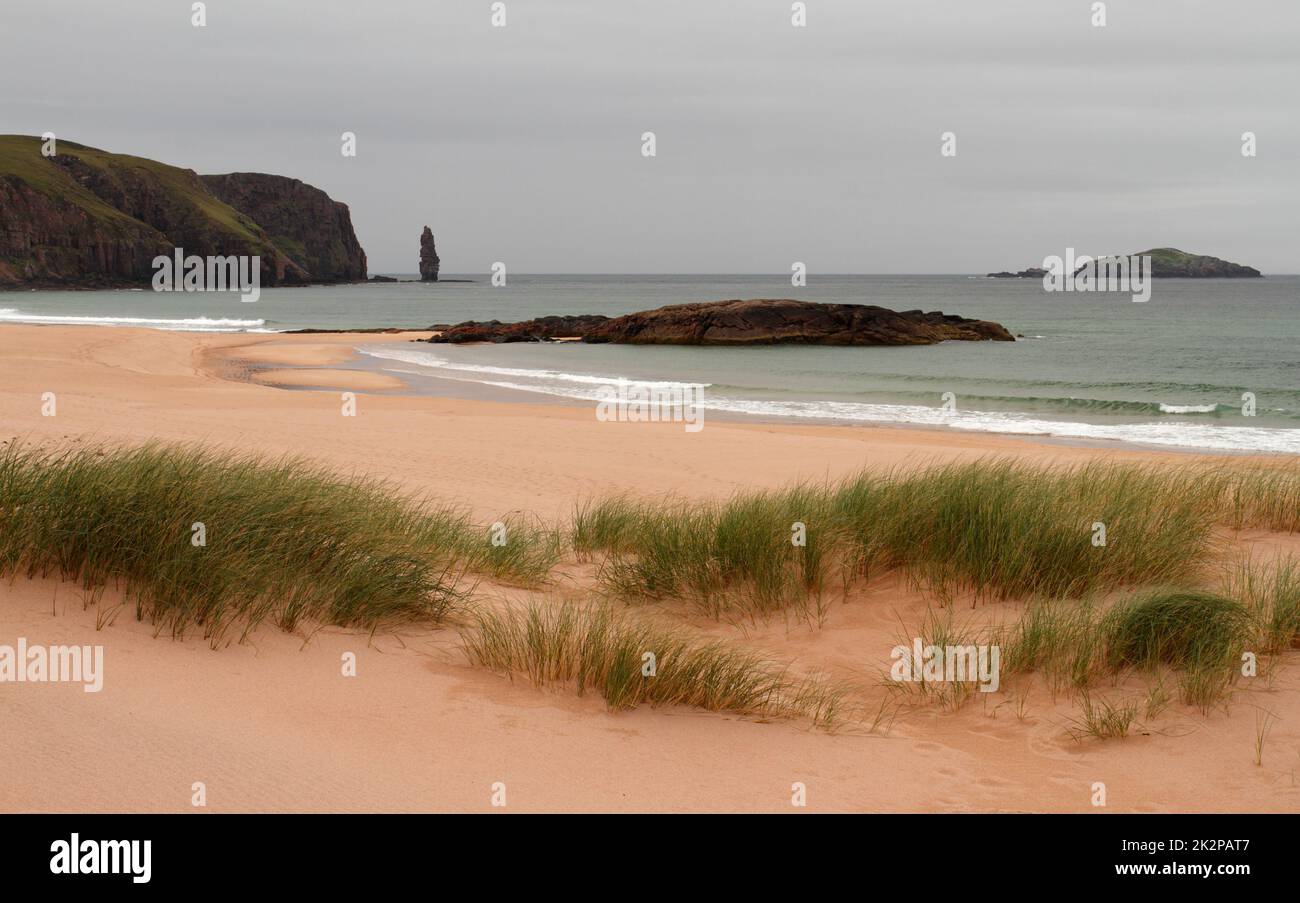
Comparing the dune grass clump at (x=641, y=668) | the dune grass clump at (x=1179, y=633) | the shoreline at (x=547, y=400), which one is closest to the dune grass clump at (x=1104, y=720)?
the dune grass clump at (x=1179, y=633)

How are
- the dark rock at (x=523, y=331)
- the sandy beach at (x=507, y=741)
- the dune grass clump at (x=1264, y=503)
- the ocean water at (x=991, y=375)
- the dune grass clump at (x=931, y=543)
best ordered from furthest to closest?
the dark rock at (x=523, y=331) < the ocean water at (x=991, y=375) < the dune grass clump at (x=1264, y=503) < the dune grass clump at (x=931, y=543) < the sandy beach at (x=507, y=741)

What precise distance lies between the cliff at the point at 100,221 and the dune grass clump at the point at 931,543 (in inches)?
5969

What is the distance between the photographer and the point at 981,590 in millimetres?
7039

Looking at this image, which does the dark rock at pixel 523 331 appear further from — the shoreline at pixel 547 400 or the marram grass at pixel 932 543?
the marram grass at pixel 932 543

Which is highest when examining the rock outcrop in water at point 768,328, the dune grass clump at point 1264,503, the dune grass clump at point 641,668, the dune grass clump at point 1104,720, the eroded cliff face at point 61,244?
the eroded cliff face at point 61,244

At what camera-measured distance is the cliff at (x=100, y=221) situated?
452 ft

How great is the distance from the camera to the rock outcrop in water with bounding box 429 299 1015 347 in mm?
51625

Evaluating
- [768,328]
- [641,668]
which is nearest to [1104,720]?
[641,668]

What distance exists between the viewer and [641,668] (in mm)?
5141

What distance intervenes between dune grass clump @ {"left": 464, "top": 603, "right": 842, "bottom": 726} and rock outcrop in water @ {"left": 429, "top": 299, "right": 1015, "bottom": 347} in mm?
46301

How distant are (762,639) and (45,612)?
13.7 ft

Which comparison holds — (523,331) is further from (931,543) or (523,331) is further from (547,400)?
(931,543)

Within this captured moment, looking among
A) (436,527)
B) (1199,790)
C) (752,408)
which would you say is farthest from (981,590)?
(752,408)
